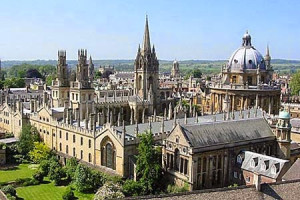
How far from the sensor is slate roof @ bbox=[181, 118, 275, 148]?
137 ft

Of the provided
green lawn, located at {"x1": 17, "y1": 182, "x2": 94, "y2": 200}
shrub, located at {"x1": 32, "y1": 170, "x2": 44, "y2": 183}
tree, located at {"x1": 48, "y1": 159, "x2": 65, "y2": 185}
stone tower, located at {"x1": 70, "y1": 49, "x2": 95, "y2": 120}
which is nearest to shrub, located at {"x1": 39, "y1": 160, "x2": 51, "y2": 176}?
shrub, located at {"x1": 32, "y1": 170, "x2": 44, "y2": 183}

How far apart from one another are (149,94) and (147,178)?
3816 centimetres

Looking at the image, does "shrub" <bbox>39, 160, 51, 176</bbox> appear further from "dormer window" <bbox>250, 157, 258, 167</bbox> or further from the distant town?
"dormer window" <bbox>250, 157, 258, 167</bbox>

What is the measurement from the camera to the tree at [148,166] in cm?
4259

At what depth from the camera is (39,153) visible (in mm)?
57969

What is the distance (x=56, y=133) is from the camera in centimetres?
6009

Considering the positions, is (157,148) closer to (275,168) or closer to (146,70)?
(275,168)

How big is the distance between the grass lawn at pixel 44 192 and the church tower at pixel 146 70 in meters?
36.2

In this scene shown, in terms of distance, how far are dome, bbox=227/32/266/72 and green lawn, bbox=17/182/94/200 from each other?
39.0 meters

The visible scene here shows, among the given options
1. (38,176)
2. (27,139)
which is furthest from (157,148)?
(27,139)

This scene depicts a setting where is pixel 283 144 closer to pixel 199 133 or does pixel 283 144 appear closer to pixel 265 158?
pixel 265 158

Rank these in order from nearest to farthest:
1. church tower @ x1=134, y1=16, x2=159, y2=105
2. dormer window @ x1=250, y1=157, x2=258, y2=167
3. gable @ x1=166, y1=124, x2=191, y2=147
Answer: gable @ x1=166, y1=124, x2=191, y2=147
dormer window @ x1=250, y1=157, x2=258, y2=167
church tower @ x1=134, y1=16, x2=159, y2=105

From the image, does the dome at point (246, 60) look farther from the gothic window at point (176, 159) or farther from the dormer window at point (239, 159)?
the gothic window at point (176, 159)

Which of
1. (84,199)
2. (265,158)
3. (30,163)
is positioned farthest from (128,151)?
(30,163)
